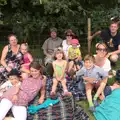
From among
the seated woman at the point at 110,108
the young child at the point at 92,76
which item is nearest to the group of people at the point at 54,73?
the young child at the point at 92,76

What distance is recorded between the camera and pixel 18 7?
36.9 ft

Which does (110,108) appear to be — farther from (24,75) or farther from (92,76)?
(24,75)

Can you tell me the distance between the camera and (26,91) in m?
5.40

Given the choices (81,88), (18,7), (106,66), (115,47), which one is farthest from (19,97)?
(18,7)

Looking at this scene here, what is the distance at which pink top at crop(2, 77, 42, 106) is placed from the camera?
5.21 meters

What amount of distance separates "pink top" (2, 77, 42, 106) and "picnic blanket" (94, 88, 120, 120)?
1108 millimetres

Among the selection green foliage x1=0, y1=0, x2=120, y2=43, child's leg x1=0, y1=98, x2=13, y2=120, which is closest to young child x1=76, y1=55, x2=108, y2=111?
child's leg x1=0, y1=98, x2=13, y2=120

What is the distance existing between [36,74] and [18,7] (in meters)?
6.22

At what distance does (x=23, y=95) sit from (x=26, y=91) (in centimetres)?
12

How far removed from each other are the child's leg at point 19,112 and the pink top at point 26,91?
78 millimetres

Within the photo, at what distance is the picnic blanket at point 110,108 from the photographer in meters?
5.13

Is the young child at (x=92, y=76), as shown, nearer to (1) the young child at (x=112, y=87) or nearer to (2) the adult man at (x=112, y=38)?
(1) the young child at (x=112, y=87)

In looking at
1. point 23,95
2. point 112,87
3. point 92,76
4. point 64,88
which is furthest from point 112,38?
point 23,95

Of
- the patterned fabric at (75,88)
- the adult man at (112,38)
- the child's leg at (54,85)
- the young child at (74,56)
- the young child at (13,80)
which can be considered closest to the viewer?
the young child at (13,80)
